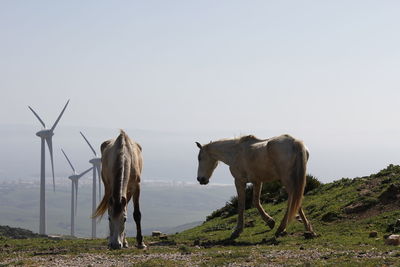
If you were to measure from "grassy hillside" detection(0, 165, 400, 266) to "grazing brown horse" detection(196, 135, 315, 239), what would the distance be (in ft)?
3.01

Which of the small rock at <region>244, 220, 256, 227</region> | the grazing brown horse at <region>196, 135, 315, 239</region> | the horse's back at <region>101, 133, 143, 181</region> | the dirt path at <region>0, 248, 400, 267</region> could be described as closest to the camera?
the dirt path at <region>0, 248, 400, 267</region>

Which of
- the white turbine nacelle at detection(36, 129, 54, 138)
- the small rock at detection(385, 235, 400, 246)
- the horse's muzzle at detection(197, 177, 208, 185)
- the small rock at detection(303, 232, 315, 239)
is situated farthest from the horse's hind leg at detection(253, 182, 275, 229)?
the white turbine nacelle at detection(36, 129, 54, 138)

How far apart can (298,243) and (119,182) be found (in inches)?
199

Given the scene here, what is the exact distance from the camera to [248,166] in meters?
20.5

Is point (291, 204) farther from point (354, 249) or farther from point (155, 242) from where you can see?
point (155, 242)

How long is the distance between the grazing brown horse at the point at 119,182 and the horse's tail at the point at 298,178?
171 inches

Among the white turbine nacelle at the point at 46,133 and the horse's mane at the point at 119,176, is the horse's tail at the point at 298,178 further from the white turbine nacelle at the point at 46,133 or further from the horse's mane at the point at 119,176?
the white turbine nacelle at the point at 46,133

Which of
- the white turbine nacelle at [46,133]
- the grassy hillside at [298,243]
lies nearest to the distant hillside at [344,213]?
the grassy hillside at [298,243]

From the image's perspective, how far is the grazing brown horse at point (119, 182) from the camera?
1562cm

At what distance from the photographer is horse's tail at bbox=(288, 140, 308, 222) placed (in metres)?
18.4

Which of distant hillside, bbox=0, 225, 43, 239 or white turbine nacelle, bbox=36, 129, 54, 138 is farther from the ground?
white turbine nacelle, bbox=36, 129, 54, 138

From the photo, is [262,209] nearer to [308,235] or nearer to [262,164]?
[262,164]

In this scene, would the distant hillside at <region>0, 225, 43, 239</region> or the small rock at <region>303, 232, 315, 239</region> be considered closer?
the small rock at <region>303, 232, 315, 239</region>

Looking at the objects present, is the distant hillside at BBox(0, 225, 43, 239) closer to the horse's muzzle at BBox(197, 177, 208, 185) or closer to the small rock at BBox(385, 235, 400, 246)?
the horse's muzzle at BBox(197, 177, 208, 185)
